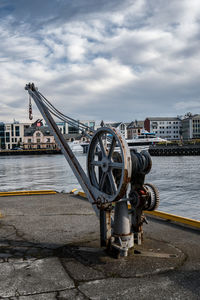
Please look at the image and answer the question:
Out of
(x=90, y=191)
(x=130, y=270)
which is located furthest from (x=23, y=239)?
(x=130, y=270)

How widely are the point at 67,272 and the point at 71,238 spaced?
6.73 ft

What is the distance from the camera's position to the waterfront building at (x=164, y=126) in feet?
554

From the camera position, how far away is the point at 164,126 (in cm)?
17088

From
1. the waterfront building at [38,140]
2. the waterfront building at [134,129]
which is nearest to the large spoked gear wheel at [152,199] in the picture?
the waterfront building at [38,140]

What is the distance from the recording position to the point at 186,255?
19.6 ft

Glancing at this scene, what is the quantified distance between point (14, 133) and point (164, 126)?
83.0 m

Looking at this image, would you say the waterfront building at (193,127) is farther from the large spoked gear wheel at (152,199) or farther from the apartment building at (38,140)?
the large spoked gear wheel at (152,199)

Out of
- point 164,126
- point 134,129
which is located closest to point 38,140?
point 134,129

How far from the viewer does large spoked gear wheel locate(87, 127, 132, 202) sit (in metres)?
5.54

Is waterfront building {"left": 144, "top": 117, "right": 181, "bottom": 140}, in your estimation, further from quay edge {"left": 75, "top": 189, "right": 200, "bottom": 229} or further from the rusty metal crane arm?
the rusty metal crane arm

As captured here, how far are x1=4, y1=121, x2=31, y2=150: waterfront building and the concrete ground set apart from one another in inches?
5707

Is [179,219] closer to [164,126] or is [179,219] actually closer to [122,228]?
[122,228]

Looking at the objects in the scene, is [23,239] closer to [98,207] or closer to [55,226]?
[55,226]

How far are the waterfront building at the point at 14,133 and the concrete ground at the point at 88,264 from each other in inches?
5707
